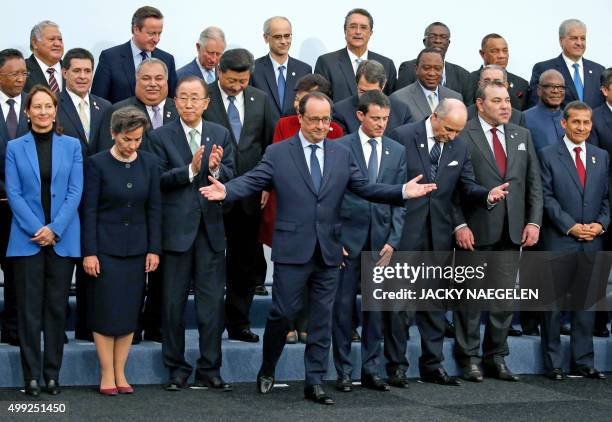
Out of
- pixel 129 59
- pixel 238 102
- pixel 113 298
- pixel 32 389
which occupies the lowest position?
pixel 32 389

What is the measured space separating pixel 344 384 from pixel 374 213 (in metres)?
0.89

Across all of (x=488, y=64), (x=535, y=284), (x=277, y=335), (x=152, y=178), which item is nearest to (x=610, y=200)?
(x=535, y=284)

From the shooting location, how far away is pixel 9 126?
6547mm

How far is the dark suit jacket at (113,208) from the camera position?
6.11 m

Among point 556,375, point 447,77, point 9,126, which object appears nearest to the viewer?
point 9,126

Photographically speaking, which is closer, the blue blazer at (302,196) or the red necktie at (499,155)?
the blue blazer at (302,196)

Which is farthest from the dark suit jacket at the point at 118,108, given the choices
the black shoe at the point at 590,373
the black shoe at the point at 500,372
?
the black shoe at the point at 590,373

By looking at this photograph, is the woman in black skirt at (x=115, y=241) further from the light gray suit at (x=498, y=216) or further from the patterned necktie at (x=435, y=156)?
the light gray suit at (x=498, y=216)

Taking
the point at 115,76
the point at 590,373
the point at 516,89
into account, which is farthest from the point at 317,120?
the point at 516,89

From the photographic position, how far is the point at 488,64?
8242 millimetres

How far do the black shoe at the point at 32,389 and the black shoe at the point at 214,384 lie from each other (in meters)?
0.83

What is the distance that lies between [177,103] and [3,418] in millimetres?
1818

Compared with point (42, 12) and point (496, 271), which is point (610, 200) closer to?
point (496, 271)

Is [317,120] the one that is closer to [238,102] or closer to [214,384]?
[238,102]
